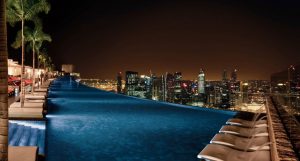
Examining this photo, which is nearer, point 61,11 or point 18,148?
point 18,148

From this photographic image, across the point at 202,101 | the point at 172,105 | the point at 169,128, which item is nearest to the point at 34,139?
the point at 169,128

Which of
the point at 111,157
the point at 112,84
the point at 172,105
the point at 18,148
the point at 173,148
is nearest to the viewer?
the point at 18,148

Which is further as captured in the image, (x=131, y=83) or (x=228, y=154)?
(x=131, y=83)

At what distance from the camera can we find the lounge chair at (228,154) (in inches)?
159

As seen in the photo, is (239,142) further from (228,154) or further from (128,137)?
(128,137)

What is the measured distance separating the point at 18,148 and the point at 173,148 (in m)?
3.15

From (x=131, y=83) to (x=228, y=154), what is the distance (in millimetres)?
23983

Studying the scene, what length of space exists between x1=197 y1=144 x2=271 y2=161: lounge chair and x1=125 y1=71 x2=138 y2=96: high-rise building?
20014mm

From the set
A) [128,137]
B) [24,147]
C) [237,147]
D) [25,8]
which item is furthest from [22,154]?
[25,8]

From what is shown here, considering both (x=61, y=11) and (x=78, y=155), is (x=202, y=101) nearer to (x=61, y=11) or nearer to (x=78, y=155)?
(x=78, y=155)

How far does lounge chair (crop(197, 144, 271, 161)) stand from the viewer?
403cm

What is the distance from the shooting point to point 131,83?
92.9ft

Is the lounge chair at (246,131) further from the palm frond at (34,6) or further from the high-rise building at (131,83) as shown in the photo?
the high-rise building at (131,83)

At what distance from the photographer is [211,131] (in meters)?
9.45
